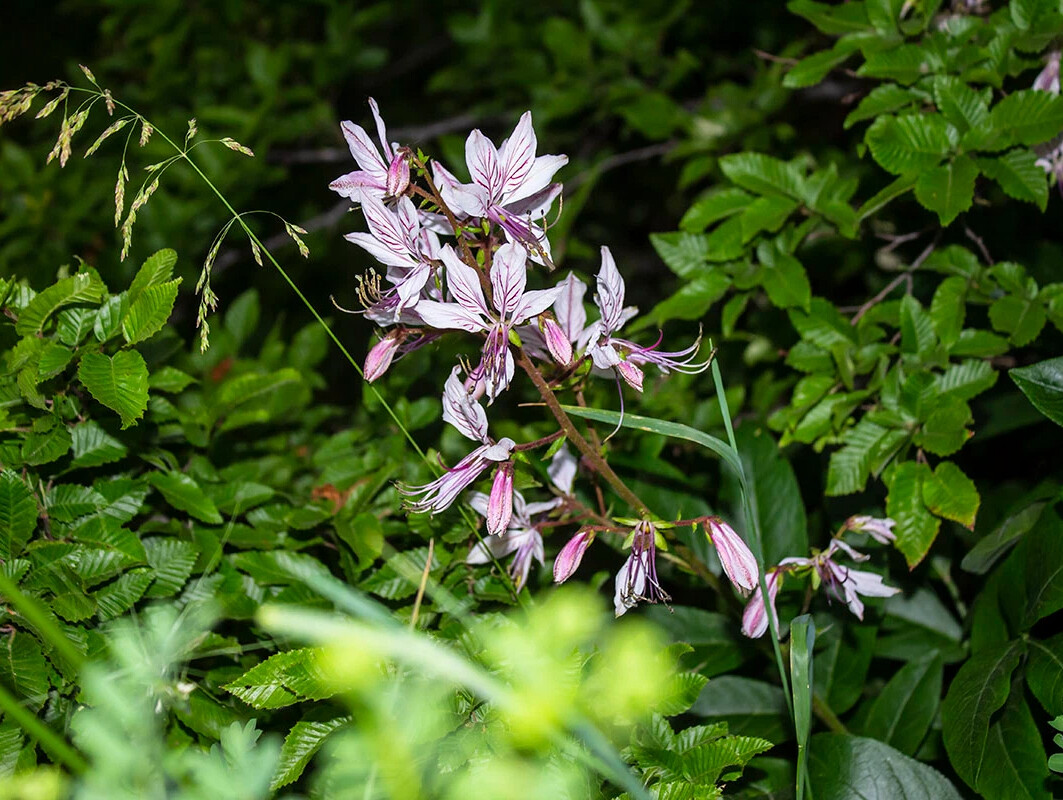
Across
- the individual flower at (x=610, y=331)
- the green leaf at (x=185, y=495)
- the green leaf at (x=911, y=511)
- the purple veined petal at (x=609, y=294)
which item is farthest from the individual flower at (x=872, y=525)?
the green leaf at (x=185, y=495)

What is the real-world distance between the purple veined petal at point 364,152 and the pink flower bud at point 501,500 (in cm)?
32

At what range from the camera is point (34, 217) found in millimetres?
2045

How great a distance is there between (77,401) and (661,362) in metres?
0.70

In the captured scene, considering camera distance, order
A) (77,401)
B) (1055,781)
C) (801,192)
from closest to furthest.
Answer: (1055,781)
(77,401)
(801,192)

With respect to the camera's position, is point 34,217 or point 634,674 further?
point 34,217

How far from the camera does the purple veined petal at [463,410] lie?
94cm

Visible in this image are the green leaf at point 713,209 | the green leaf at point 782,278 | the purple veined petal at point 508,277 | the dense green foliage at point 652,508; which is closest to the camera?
the dense green foliage at point 652,508

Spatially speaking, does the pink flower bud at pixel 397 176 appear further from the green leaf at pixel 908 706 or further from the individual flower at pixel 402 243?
the green leaf at pixel 908 706

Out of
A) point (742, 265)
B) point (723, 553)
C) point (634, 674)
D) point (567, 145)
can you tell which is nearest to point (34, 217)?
point (567, 145)

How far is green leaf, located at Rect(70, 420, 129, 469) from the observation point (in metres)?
1.06

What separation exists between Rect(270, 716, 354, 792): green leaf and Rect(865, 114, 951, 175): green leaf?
3.31 feet

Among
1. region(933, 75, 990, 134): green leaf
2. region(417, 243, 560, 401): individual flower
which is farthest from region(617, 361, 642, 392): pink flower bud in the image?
region(933, 75, 990, 134): green leaf

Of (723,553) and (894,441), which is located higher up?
(723,553)

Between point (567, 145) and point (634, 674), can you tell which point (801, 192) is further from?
point (567, 145)
